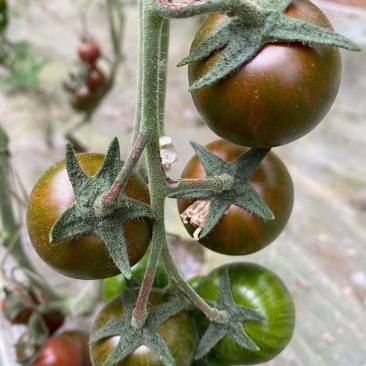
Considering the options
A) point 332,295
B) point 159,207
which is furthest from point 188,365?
point 332,295

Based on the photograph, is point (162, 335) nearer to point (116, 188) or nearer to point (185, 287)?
point (185, 287)

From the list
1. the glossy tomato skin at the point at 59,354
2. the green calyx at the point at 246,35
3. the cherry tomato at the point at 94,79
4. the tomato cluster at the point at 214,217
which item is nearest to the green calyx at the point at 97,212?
the tomato cluster at the point at 214,217

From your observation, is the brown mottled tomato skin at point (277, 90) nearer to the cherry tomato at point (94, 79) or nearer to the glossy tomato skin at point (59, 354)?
the glossy tomato skin at point (59, 354)

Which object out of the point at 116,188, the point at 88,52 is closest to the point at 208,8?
the point at 116,188

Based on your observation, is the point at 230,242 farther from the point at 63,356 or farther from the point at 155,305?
the point at 63,356

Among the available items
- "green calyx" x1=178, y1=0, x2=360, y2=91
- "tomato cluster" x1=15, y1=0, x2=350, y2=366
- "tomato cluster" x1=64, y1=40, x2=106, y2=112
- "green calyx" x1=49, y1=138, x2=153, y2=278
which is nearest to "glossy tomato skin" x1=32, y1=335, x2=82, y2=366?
"tomato cluster" x1=15, y1=0, x2=350, y2=366

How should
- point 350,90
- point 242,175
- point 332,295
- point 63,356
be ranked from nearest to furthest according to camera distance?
1. point 242,175
2. point 63,356
3. point 332,295
4. point 350,90
